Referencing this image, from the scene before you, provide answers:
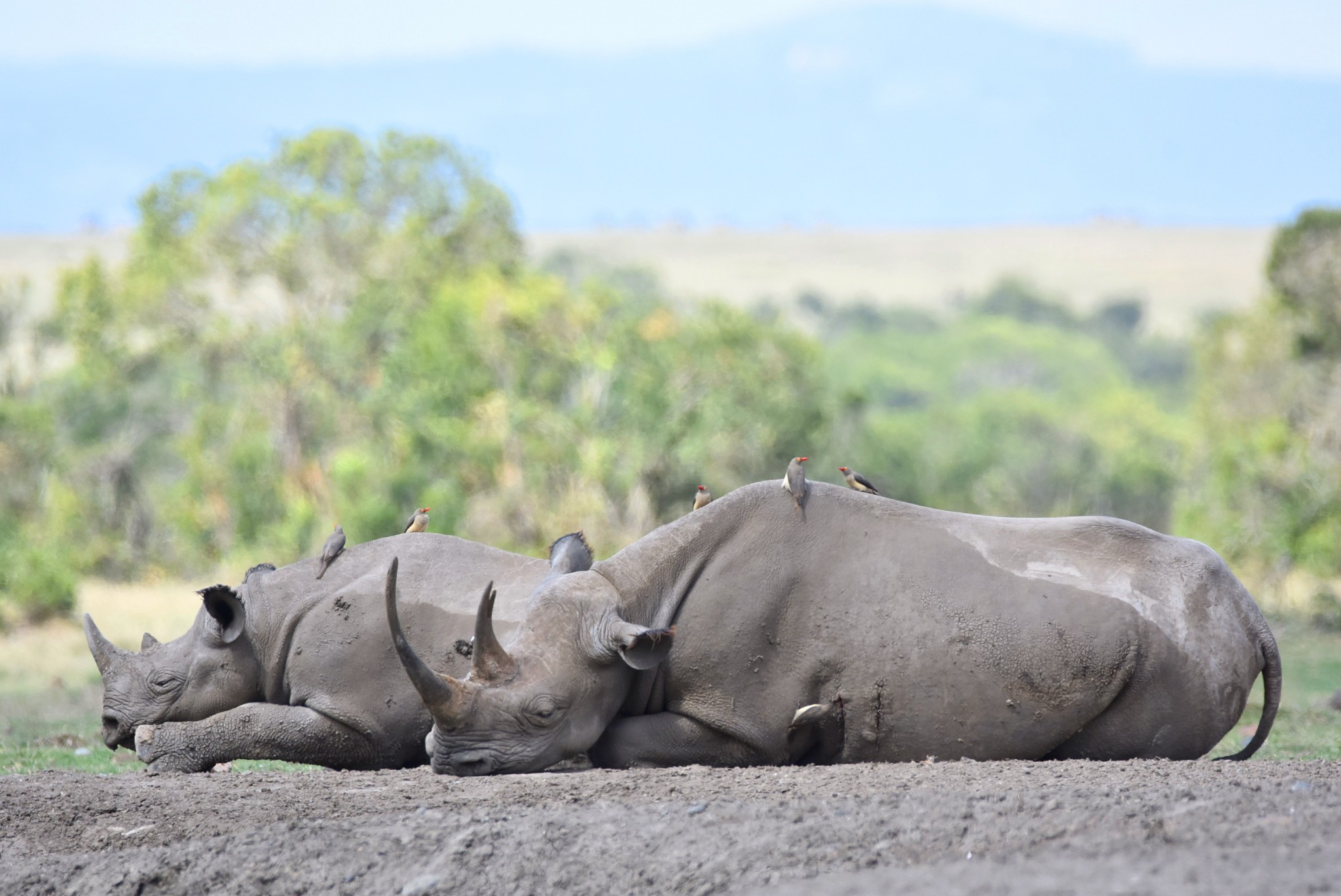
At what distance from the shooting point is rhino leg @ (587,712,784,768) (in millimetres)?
8016

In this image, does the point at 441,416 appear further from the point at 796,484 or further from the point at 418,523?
the point at 796,484

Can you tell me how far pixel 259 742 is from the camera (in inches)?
332

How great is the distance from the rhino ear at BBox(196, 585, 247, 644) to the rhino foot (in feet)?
1.75

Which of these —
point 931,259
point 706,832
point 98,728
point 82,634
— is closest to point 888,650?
point 706,832

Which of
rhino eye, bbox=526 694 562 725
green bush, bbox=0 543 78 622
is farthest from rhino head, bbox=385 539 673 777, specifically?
green bush, bbox=0 543 78 622

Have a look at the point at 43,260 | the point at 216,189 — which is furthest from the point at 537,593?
the point at 43,260

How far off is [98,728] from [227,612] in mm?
3594

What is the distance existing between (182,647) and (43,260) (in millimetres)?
97681

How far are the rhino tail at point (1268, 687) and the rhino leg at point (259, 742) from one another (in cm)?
441

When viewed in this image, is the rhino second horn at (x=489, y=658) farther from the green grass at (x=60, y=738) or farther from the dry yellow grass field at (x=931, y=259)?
the dry yellow grass field at (x=931, y=259)

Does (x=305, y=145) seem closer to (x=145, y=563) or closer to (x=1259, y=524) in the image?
(x=145, y=563)

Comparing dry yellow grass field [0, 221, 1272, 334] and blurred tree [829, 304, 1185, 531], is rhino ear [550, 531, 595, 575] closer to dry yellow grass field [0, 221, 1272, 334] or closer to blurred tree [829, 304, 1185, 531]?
blurred tree [829, 304, 1185, 531]

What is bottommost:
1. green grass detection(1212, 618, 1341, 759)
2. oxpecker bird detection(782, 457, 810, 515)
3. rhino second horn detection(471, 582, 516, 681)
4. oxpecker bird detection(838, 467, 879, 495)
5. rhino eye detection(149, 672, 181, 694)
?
green grass detection(1212, 618, 1341, 759)

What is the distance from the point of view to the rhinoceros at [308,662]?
332 inches
